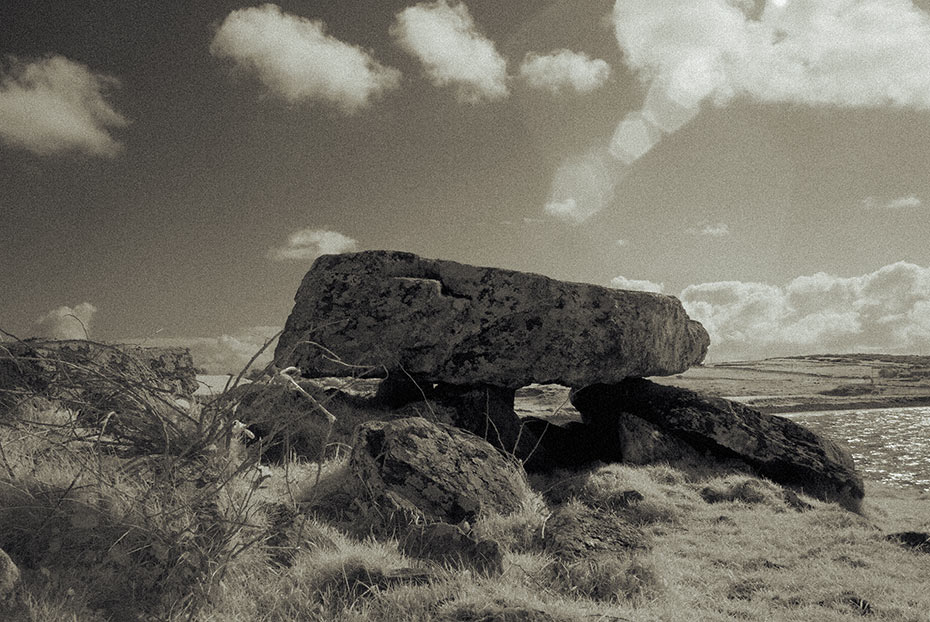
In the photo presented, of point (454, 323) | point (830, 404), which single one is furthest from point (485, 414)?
point (830, 404)

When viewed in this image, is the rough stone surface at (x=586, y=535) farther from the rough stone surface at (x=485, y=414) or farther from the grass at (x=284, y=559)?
the rough stone surface at (x=485, y=414)

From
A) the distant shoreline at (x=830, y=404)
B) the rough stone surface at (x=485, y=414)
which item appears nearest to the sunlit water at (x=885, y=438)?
the distant shoreline at (x=830, y=404)

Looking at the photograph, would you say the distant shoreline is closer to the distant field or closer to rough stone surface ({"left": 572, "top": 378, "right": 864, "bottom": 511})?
the distant field

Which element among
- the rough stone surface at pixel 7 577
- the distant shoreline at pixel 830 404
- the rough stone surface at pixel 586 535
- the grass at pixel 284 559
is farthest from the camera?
the distant shoreline at pixel 830 404

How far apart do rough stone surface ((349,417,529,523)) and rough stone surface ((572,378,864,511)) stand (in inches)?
170

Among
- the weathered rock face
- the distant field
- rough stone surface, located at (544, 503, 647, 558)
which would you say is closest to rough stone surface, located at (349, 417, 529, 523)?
rough stone surface, located at (544, 503, 647, 558)

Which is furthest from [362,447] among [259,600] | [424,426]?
[259,600]

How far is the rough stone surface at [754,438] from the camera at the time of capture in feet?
30.7

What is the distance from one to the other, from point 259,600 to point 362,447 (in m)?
2.58

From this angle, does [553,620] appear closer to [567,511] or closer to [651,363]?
[567,511]

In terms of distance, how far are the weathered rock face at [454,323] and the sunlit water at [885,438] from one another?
556cm

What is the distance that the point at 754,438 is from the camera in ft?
32.4

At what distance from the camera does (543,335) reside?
9.30m

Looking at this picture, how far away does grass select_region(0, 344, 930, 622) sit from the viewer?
3.91m
